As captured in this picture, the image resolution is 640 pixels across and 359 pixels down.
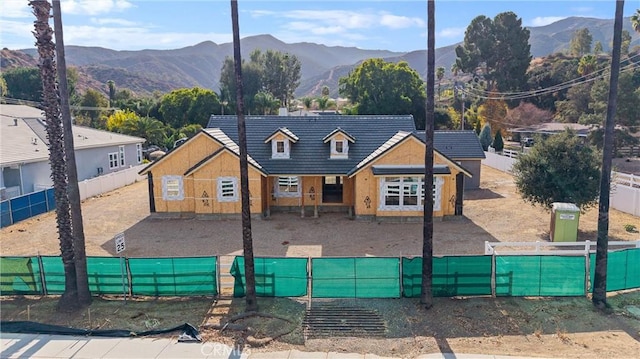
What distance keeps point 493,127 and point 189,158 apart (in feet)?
175

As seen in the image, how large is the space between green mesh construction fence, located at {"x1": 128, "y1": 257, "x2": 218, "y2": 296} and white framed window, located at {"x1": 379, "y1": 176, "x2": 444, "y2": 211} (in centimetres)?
1209

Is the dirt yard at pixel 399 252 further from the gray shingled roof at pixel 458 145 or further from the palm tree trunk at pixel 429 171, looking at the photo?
the gray shingled roof at pixel 458 145

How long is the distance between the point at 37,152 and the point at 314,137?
728 inches

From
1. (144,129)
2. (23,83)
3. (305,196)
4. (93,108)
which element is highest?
(23,83)

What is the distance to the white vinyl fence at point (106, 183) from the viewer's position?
1187 inches

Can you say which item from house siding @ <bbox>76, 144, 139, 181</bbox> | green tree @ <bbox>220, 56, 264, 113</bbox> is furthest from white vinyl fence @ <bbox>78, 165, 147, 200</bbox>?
green tree @ <bbox>220, 56, 264, 113</bbox>

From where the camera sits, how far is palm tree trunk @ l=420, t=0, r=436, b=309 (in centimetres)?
1217

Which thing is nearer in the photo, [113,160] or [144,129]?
[113,160]

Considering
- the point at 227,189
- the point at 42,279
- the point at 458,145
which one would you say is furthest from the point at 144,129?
the point at 42,279

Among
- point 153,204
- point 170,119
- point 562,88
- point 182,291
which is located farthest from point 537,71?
point 182,291

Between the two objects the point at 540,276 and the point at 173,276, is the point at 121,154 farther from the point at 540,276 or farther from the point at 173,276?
the point at 540,276

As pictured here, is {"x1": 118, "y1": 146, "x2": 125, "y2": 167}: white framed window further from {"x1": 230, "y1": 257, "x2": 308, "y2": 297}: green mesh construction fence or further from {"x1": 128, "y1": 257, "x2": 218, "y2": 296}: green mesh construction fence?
{"x1": 230, "y1": 257, "x2": 308, "y2": 297}: green mesh construction fence

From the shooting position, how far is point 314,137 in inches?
1064

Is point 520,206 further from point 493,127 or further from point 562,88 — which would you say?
point 562,88
